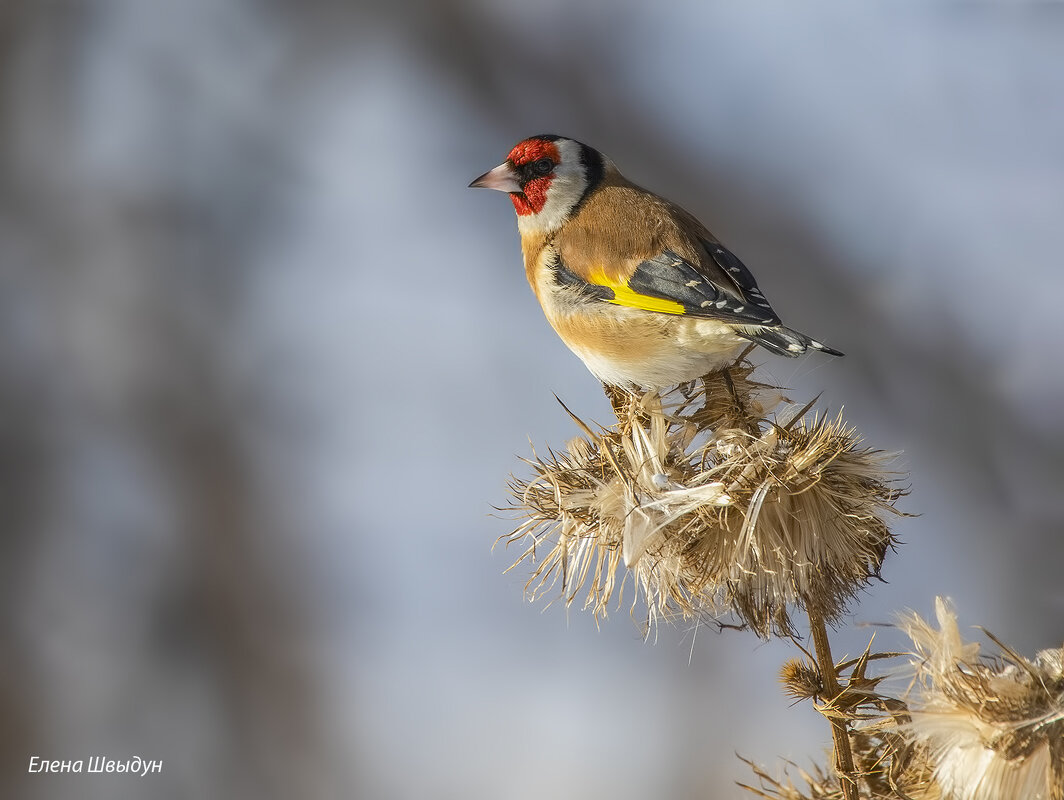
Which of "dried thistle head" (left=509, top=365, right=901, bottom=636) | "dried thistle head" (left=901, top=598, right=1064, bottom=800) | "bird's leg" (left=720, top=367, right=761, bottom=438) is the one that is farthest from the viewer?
"bird's leg" (left=720, top=367, right=761, bottom=438)

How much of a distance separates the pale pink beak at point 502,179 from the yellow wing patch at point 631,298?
270 millimetres

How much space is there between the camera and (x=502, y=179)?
1.64 meters

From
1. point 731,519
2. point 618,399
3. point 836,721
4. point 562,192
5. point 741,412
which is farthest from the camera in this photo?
point 562,192

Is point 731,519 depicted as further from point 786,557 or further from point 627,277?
point 627,277

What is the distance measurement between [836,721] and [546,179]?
1.01 meters

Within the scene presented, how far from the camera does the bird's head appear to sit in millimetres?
1583

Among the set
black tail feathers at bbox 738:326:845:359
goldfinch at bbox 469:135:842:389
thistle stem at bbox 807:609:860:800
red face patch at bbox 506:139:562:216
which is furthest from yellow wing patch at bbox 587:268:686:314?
thistle stem at bbox 807:609:860:800

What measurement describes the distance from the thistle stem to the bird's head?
0.85m

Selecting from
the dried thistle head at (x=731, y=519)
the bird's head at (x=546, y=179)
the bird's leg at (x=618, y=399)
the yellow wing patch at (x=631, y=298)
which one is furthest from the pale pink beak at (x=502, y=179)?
the dried thistle head at (x=731, y=519)

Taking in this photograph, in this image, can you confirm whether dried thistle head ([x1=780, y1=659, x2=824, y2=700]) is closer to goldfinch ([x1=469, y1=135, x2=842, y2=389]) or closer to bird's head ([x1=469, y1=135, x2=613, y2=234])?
goldfinch ([x1=469, y1=135, x2=842, y2=389])

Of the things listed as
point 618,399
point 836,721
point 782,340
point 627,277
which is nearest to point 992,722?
point 836,721

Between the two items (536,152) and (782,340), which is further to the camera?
(536,152)

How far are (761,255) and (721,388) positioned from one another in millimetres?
2199

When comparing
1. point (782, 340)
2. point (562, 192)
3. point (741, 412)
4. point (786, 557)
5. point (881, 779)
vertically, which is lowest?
point (881, 779)
